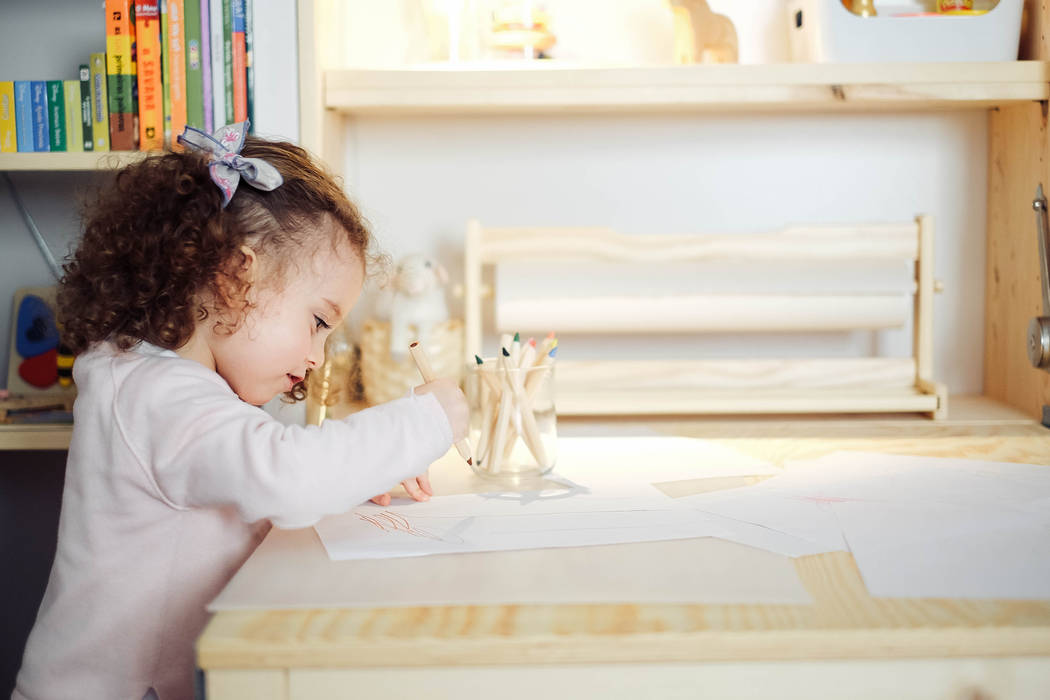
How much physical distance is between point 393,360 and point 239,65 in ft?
1.48

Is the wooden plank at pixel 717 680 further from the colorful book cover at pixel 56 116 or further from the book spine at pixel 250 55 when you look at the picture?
the colorful book cover at pixel 56 116

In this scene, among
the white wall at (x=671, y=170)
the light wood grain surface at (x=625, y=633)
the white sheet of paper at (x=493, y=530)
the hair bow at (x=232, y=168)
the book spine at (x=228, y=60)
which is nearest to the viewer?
the light wood grain surface at (x=625, y=633)

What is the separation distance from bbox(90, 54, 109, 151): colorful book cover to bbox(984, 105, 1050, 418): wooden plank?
1287mm

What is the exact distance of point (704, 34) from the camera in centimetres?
136

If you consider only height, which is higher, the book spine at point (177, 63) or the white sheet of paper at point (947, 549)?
the book spine at point (177, 63)

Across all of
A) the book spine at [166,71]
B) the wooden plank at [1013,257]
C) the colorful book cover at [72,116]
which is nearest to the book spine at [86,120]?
the colorful book cover at [72,116]

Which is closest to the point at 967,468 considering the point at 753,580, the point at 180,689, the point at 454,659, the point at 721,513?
the point at 721,513

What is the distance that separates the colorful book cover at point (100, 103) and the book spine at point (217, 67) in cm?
16

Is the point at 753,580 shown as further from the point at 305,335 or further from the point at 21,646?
the point at 21,646

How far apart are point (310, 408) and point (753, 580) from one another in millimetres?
782

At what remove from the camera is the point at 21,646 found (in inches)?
64.4

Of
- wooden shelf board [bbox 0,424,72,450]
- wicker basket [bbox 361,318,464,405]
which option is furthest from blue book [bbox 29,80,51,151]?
wicker basket [bbox 361,318,464,405]

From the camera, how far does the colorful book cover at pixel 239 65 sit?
1227 millimetres

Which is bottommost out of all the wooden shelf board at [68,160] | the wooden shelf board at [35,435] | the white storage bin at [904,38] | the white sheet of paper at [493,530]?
the wooden shelf board at [35,435]
